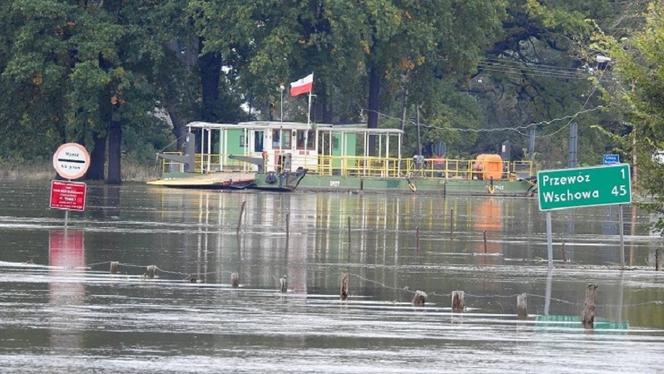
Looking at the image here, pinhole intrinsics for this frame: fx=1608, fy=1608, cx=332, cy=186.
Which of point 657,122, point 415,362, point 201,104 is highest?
point 201,104

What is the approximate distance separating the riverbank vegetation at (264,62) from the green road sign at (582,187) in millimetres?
43048

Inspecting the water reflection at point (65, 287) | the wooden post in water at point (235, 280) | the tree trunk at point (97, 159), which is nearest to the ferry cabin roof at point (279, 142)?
the tree trunk at point (97, 159)

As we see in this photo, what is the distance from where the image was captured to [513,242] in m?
39.4

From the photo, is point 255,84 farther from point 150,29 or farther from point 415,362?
point 415,362

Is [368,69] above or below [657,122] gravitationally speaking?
above

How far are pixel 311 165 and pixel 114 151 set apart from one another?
404 inches

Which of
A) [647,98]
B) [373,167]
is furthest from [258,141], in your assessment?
[647,98]

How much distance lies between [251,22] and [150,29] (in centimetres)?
545

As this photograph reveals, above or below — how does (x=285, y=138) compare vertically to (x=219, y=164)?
above

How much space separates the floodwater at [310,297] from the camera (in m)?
17.5

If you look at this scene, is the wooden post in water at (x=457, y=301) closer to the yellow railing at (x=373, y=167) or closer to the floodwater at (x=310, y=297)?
the floodwater at (x=310, y=297)

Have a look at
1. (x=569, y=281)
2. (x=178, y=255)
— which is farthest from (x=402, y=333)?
(x=178, y=255)

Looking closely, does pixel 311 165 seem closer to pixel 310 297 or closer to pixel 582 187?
pixel 582 187

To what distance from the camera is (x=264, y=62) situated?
79.2 m
